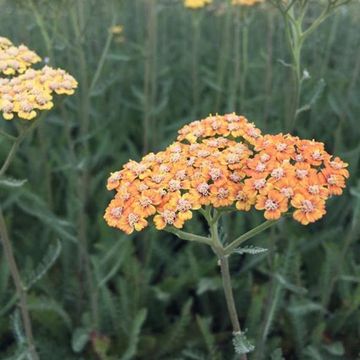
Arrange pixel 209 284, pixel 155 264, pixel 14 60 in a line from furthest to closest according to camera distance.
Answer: pixel 155 264, pixel 209 284, pixel 14 60

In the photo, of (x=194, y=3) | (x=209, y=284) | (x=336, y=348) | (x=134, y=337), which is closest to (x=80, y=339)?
(x=134, y=337)

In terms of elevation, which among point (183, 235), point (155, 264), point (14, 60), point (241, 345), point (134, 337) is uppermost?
point (14, 60)

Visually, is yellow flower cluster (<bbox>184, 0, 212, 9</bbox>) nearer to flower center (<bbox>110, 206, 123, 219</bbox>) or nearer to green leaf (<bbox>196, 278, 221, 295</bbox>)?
green leaf (<bbox>196, 278, 221, 295</bbox>)

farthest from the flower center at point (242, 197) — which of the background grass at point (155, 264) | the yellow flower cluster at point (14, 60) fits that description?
the yellow flower cluster at point (14, 60)

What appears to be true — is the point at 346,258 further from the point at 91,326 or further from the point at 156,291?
the point at 91,326

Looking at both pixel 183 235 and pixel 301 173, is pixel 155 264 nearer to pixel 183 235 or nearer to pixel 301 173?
pixel 183 235

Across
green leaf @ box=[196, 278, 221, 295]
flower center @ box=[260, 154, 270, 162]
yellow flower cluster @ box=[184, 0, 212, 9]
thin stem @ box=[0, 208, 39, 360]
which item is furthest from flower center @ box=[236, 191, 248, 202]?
yellow flower cluster @ box=[184, 0, 212, 9]

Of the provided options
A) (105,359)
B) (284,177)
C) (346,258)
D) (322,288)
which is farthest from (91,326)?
(284,177)
